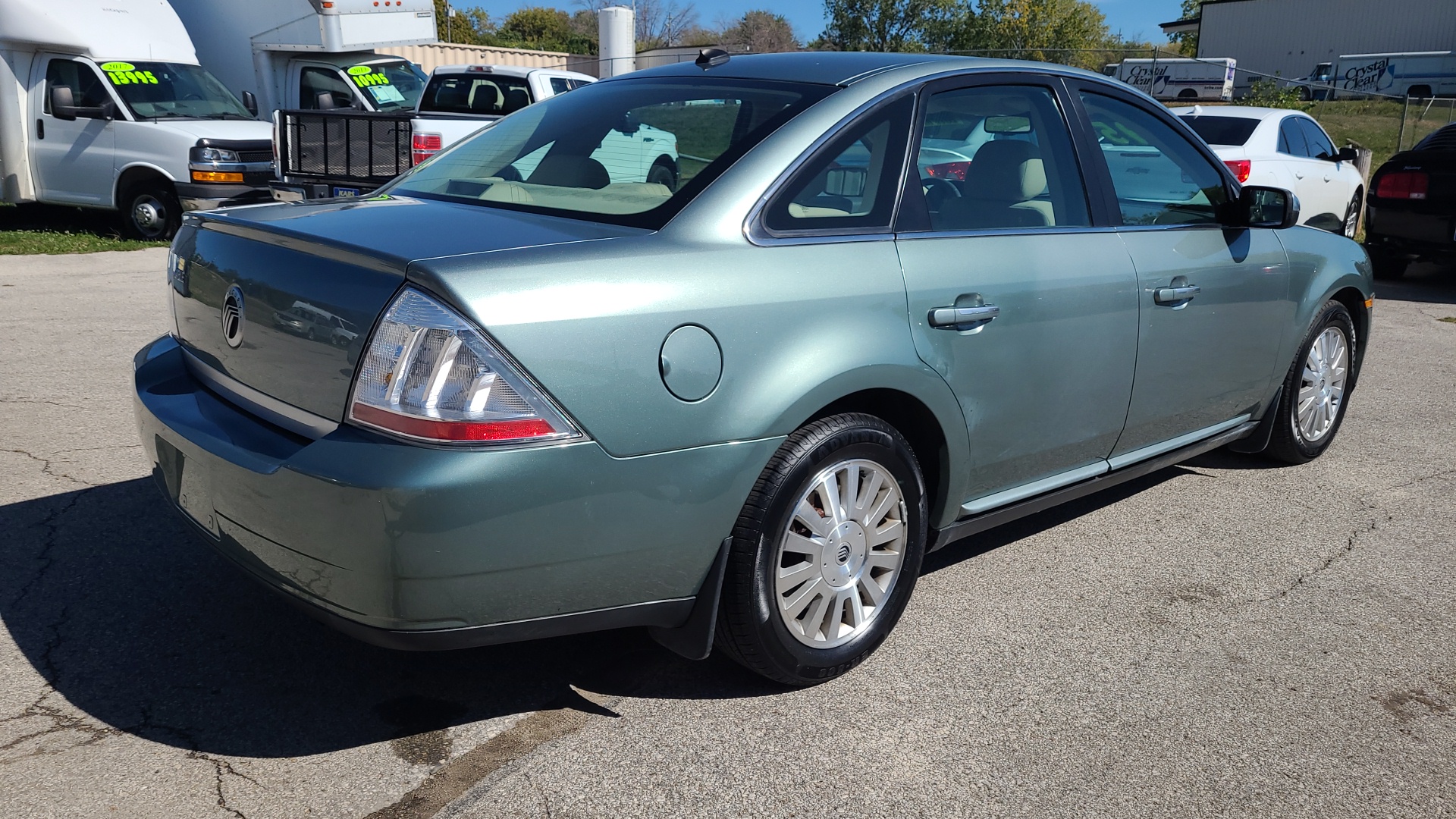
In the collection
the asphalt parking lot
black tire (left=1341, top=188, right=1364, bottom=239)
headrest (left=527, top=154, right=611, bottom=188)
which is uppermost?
headrest (left=527, top=154, right=611, bottom=188)

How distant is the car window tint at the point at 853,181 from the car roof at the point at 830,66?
0.18m

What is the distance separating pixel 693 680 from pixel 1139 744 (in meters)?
1.15

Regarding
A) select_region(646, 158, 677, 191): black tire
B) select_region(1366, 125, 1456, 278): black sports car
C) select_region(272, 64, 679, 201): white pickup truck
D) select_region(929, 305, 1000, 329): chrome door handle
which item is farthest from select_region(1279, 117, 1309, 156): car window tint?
select_region(646, 158, 677, 191): black tire

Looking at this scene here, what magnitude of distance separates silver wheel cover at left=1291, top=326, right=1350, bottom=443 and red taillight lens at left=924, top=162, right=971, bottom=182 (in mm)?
2274

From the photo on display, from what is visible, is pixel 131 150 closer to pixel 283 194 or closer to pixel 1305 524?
pixel 283 194

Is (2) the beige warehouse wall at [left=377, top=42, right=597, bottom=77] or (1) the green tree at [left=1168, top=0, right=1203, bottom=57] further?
(1) the green tree at [left=1168, top=0, right=1203, bottom=57]

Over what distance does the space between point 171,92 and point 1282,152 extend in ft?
38.8

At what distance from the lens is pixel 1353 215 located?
44.4 feet

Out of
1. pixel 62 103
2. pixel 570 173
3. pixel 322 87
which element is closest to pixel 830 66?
pixel 570 173

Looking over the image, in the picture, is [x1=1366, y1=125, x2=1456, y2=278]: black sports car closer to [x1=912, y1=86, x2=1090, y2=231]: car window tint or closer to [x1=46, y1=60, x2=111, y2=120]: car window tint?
[x1=912, y1=86, x2=1090, y2=231]: car window tint

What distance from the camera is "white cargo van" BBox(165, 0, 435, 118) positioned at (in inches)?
561

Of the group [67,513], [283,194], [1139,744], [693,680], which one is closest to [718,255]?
[693,680]

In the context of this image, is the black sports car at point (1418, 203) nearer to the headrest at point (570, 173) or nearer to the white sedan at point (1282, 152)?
the white sedan at point (1282, 152)

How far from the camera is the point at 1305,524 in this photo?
14.7ft
